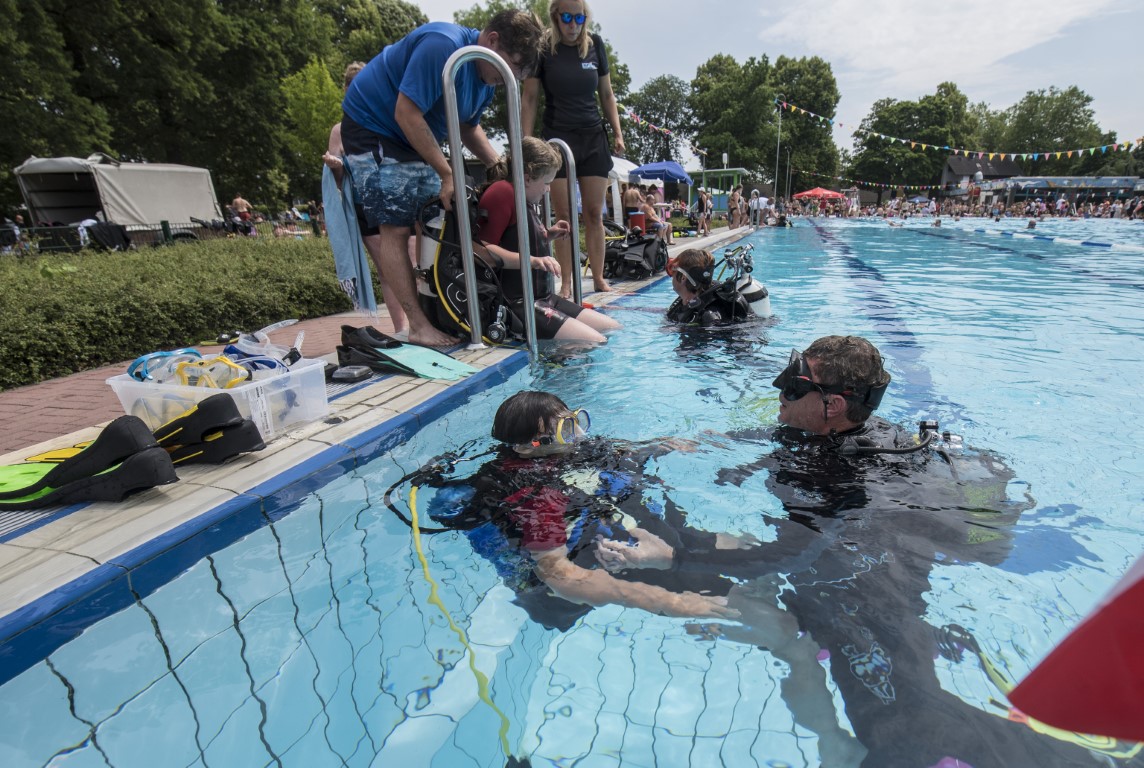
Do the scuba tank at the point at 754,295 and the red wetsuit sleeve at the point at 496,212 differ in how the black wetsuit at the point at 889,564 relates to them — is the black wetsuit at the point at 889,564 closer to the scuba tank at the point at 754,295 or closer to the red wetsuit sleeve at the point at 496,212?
the red wetsuit sleeve at the point at 496,212

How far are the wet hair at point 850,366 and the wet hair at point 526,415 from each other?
1.02 m

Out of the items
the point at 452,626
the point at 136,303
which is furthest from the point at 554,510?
the point at 136,303

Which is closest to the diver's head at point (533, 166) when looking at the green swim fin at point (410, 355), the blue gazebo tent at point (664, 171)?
the green swim fin at point (410, 355)

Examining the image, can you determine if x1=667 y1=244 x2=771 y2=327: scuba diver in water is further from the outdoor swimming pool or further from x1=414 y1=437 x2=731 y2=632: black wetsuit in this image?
x1=414 y1=437 x2=731 y2=632: black wetsuit

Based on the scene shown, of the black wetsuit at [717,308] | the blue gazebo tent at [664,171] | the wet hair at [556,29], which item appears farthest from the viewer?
the blue gazebo tent at [664,171]

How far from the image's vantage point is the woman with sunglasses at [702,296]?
17.0 feet

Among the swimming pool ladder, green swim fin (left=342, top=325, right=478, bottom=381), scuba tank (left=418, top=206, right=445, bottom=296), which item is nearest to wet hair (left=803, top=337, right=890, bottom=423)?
green swim fin (left=342, top=325, right=478, bottom=381)

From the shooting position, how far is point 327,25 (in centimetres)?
2530

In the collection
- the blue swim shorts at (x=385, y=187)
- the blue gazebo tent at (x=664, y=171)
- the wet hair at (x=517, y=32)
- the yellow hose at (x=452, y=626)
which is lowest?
the yellow hose at (x=452, y=626)

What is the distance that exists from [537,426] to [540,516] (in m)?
0.40

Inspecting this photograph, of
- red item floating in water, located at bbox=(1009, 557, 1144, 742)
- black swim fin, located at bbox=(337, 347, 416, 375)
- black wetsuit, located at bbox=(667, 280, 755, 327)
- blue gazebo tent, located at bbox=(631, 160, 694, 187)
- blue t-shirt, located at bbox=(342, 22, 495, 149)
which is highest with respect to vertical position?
blue gazebo tent, located at bbox=(631, 160, 694, 187)

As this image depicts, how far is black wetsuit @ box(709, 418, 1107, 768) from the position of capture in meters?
1.35

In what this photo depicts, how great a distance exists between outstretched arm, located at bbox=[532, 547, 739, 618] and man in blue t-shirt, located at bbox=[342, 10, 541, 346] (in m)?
2.74

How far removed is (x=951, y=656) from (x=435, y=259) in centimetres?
370
